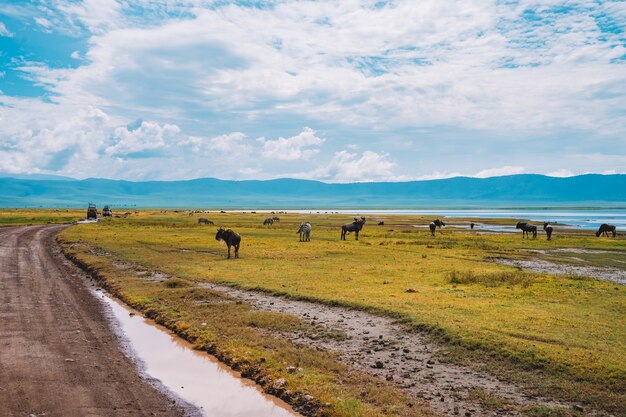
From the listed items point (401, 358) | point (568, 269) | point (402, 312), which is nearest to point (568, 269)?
point (568, 269)

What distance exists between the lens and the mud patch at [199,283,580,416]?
1190 cm

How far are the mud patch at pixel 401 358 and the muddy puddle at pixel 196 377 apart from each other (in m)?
2.83

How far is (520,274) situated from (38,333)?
24441mm

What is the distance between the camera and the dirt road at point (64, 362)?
11758 millimetres

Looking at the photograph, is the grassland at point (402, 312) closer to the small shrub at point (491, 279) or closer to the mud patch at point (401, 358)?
the small shrub at point (491, 279)

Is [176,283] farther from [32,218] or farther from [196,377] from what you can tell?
[32,218]

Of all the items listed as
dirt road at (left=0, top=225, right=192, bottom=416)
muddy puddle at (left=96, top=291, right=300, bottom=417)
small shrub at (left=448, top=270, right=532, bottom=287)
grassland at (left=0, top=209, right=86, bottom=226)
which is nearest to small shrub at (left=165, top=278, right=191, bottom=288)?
dirt road at (left=0, top=225, right=192, bottom=416)

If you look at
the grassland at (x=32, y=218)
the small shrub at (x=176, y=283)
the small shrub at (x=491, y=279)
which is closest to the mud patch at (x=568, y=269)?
the small shrub at (x=491, y=279)

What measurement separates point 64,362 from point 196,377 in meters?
3.79

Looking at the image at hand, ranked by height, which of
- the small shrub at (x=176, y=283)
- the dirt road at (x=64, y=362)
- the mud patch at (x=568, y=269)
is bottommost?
the dirt road at (x=64, y=362)

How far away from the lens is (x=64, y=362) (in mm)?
14602

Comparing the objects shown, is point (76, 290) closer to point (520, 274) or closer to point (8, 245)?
point (520, 274)

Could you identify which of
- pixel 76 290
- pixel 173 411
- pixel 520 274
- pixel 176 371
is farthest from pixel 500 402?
pixel 76 290

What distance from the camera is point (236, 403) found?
41.7ft
